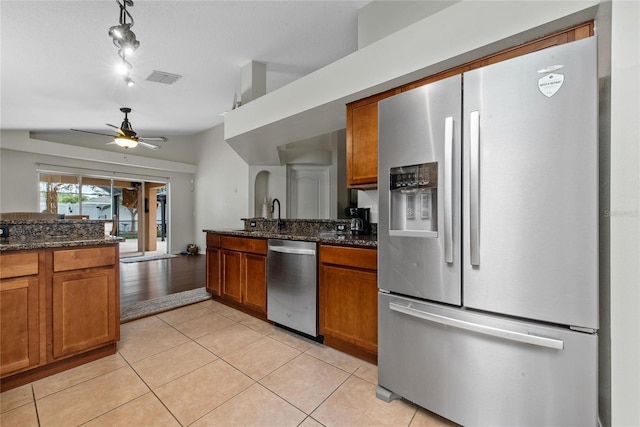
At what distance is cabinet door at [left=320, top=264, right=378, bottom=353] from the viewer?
1.95 meters

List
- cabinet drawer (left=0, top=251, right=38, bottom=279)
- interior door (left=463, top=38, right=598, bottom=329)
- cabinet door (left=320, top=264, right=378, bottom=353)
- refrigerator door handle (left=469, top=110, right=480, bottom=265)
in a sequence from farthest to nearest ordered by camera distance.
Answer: cabinet door (left=320, top=264, right=378, bottom=353), cabinet drawer (left=0, top=251, right=38, bottom=279), refrigerator door handle (left=469, top=110, right=480, bottom=265), interior door (left=463, top=38, right=598, bottom=329)

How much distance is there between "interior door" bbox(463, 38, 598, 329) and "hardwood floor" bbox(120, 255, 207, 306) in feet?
12.7

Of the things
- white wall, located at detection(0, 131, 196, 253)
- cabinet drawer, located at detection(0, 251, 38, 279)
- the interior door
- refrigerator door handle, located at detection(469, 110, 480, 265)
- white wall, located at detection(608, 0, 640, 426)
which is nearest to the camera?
white wall, located at detection(608, 0, 640, 426)

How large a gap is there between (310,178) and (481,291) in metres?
5.12

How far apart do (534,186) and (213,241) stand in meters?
3.25

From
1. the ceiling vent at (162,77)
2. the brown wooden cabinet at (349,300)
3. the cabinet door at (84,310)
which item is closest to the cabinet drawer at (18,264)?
the cabinet door at (84,310)

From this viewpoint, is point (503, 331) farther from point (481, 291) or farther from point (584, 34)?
point (584, 34)

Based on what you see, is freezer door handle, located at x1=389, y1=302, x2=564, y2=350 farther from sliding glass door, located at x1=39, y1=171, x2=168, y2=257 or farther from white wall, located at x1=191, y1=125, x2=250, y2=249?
sliding glass door, located at x1=39, y1=171, x2=168, y2=257

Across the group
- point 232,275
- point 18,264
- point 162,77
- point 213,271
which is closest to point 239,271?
point 232,275

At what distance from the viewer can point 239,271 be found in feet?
9.86

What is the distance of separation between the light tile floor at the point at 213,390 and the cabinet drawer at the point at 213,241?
46.7 inches

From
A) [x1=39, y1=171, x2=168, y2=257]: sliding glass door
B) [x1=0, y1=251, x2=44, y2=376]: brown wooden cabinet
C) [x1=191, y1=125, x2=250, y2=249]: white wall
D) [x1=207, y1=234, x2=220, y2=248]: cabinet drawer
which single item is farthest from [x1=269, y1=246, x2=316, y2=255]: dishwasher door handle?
[x1=39, y1=171, x2=168, y2=257]: sliding glass door

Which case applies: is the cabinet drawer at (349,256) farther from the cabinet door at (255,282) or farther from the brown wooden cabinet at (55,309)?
the brown wooden cabinet at (55,309)

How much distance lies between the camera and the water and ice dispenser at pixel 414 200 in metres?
1.43
